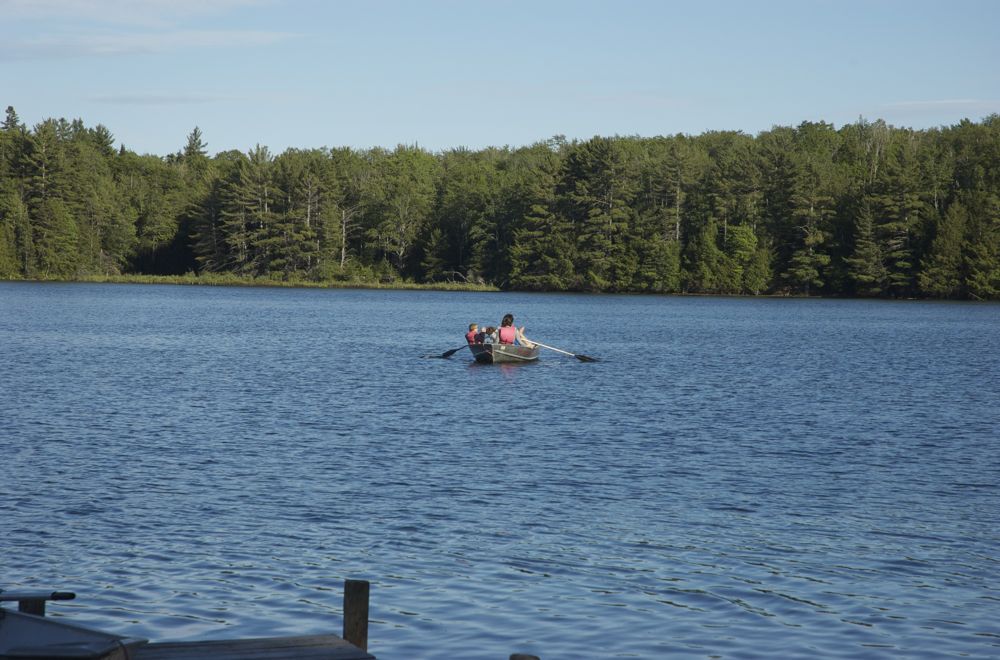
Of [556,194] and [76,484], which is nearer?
[76,484]

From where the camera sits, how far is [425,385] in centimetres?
3734

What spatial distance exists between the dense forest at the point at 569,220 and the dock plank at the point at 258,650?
363 ft

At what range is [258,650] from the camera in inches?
344

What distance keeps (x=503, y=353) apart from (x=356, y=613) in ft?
116

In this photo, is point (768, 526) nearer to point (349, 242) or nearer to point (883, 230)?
point (883, 230)

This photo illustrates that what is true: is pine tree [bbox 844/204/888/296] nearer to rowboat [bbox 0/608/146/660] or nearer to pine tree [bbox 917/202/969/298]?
pine tree [bbox 917/202/969/298]

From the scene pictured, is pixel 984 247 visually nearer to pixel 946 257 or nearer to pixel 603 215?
pixel 946 257

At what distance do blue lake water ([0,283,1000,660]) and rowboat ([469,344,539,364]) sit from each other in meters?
1.95

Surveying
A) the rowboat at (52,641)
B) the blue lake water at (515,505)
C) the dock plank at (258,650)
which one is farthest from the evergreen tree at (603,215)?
the rowboat at (52,641)

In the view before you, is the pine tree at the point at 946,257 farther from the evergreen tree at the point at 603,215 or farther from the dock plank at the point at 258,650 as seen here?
the dock plank at the point at 258,650

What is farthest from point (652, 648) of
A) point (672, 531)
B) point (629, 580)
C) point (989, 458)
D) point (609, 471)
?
point (989, 458)

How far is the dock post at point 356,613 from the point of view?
9.07 metres

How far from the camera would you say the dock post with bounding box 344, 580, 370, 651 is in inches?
357

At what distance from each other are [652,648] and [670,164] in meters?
118
